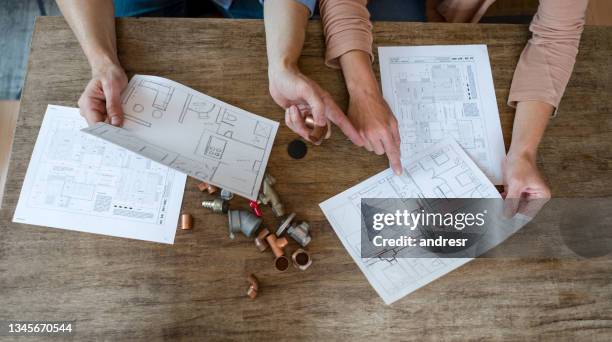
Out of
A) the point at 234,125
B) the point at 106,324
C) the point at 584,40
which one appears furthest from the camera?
the point at 584,40

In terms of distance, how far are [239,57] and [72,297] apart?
23.4 inches

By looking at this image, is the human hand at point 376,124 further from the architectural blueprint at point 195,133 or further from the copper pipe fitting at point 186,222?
the copper pipe fitting at point 186,222

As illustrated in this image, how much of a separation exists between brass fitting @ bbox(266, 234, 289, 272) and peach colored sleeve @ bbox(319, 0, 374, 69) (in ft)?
1.36

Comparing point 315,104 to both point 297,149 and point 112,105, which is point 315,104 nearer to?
point 297,149

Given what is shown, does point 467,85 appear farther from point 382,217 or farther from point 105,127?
point 105,127

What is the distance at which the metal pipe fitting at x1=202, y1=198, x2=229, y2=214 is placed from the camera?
0.80m

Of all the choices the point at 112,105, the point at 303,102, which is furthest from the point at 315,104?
the point at 112,105

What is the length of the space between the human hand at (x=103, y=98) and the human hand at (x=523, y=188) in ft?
2.70

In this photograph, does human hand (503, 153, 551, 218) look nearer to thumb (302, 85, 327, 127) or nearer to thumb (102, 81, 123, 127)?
thumb (302, 85, 327, 127)

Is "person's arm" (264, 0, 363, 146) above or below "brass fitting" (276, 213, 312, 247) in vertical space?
above

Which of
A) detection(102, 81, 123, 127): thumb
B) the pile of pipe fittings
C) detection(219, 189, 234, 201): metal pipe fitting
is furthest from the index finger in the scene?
detection(102, 81, 123, 127): thumb

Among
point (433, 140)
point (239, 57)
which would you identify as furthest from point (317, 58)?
point (433, 140)

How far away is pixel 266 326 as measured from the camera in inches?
30.0

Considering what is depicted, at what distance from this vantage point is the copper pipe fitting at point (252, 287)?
76 centimetres
